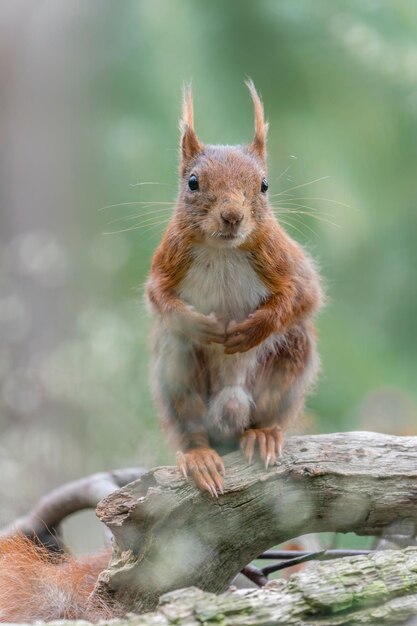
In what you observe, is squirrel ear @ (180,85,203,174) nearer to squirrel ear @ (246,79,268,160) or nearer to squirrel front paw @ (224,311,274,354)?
squirrel ear @ (246,79,268,160)

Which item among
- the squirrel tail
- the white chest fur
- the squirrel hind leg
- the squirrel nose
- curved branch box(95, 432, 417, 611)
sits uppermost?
the squirrel nose

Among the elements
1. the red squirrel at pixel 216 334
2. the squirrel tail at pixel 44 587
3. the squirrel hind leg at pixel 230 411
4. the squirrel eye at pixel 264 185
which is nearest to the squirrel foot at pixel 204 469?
the red squirrel at pixel 216 334

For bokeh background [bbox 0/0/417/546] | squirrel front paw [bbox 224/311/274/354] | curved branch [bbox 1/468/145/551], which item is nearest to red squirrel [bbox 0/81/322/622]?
squirrel front paw [bbox 224/311/274/354]

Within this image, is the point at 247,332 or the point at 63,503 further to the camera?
the point at 63,503

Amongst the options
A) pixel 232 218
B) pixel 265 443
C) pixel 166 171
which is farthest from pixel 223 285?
pixel 166 171

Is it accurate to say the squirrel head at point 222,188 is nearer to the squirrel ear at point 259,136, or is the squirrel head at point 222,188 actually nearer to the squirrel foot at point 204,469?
the squirrel ear at point 259,136

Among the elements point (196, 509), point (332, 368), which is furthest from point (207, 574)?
point (332, 368)

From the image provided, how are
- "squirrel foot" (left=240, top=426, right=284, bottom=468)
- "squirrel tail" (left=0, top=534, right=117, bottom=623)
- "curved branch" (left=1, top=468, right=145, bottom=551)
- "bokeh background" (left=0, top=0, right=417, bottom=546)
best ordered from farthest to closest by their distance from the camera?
"curved branch" (left=1, top=468, right=145, bottom=551) < "bokeh background" (left=0, top=0, right=417, bottom=546) < "squirrel foot" (left=240, top=426, right=284, bottom=468) < "squirrel tail" (left=0, top=534, right=117, bottom=623)

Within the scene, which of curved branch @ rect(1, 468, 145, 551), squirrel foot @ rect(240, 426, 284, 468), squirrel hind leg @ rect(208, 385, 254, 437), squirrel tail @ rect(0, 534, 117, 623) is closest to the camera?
squirrel tail @ rect(0, 534, 117, 623)

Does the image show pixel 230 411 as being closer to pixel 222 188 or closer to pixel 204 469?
pixel 204 469
